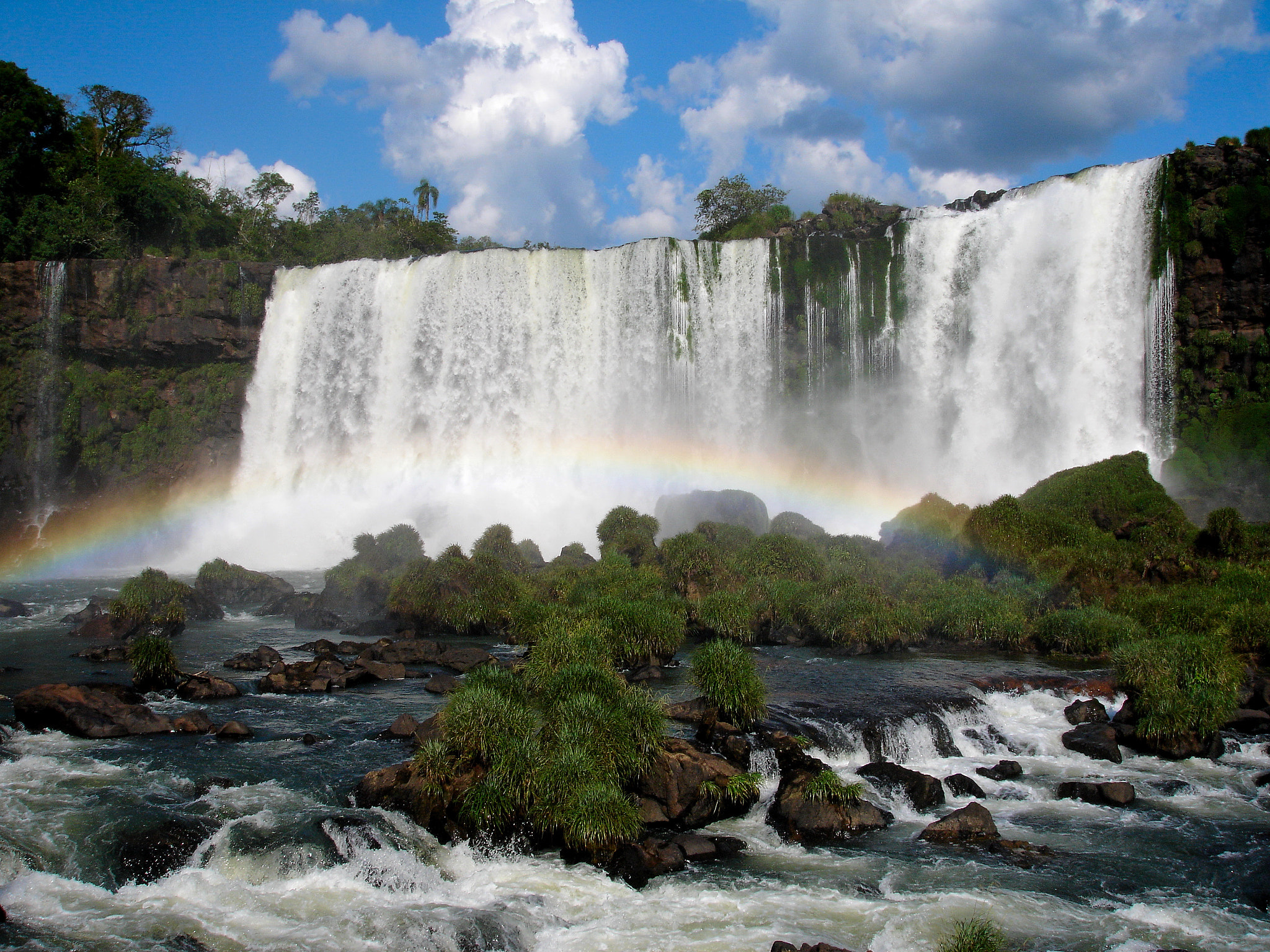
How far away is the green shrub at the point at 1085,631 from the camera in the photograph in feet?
59.9

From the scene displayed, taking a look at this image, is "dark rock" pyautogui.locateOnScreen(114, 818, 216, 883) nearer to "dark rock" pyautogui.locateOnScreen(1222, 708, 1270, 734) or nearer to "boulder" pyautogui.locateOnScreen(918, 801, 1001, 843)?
"boulder" pyautogui.locateOnScreen(918, 801, 1001, 843)

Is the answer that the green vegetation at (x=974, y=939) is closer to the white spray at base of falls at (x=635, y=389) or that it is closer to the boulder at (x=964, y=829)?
the boulder at (x=964, y=829)

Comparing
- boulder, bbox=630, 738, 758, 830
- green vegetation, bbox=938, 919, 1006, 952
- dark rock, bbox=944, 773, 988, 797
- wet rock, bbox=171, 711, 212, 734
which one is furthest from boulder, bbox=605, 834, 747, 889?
wet rock, bbox=171, 711, 212, 734

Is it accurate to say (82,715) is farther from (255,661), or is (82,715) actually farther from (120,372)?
(120,372)

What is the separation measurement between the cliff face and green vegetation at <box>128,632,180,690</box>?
27055 millimetres

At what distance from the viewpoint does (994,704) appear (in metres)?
15.3

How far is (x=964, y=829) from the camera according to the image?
1082 centimetres

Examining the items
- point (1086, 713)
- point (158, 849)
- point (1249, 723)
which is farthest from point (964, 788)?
point (158, 849)

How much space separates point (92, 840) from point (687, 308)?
30.9m

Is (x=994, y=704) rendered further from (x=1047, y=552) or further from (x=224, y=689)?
(x=224, y=689)

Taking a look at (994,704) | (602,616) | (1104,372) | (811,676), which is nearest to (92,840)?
(602,616)

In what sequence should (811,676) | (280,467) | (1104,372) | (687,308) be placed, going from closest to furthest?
(811,676) < (1104,372) < (687,308) < (280,467)

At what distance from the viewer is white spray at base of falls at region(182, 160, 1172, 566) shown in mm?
36531

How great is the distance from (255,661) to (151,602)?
5580mm
